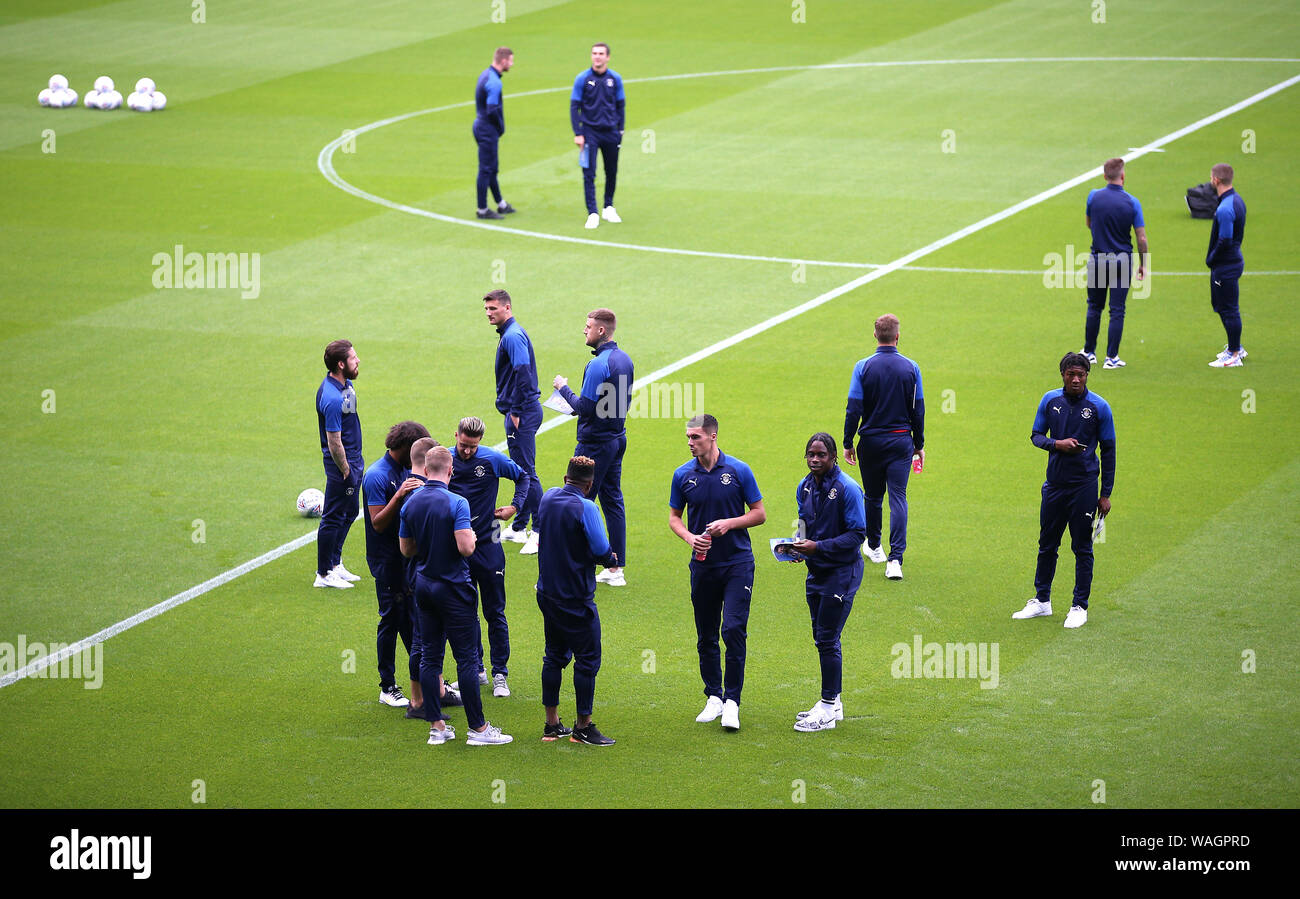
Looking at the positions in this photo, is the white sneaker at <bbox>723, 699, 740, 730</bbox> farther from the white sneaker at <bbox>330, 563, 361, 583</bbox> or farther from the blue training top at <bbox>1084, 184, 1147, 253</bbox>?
the blue training top at <bbox>1084, 184, 1147, 253</bbox>

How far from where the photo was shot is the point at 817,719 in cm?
1173

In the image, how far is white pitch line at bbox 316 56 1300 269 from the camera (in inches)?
992

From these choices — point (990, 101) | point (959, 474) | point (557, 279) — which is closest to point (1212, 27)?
point (990, 101)

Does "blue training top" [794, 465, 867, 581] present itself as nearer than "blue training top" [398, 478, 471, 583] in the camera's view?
No

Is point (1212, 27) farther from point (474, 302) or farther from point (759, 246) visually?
point (474, 302)

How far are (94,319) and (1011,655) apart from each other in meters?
14.7

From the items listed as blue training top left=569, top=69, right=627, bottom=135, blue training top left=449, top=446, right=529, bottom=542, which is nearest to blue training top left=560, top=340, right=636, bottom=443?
blue training top left=449, top=446, right=529, bottom=542

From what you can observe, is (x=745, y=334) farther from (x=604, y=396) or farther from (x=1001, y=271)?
(x=604, y=396)

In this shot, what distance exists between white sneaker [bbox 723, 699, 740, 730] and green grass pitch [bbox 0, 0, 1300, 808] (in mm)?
118

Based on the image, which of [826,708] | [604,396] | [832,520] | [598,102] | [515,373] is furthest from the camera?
[598,102]

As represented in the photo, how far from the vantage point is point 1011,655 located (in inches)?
514

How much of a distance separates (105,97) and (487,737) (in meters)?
28.6
